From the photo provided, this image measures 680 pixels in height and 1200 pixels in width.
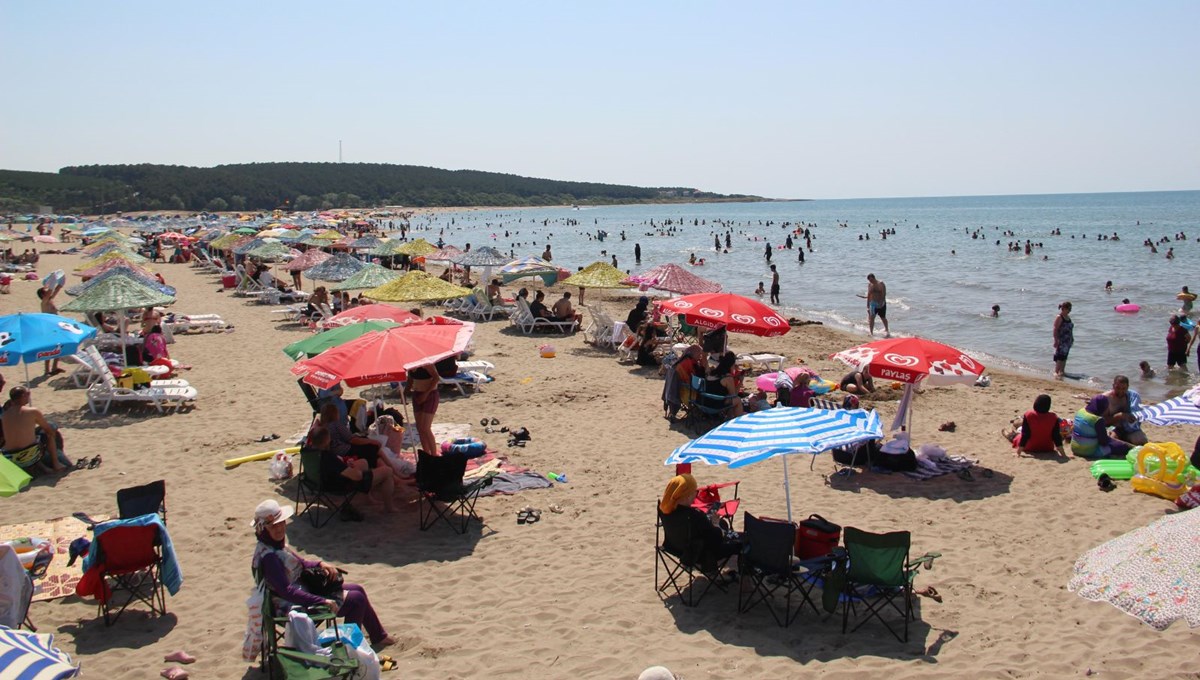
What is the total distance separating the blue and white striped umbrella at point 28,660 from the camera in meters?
3.36

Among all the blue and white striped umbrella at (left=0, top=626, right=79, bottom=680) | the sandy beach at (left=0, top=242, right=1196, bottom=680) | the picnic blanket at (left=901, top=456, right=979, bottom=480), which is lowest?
the sandy beach at (left=0, top=242, right=1196, bottom=680)

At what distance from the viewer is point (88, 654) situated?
4992 millimetres

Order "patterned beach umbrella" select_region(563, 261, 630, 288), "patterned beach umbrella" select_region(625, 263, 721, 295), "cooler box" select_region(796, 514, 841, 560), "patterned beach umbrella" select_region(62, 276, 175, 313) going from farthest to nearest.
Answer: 1. "patterned beach umbrella" select_region(563, 261, 630, 288)
2. "patterned beach umbrella" select_region(625, 263, 721, 295)
3. "patterned beach umbrella" select_region(62, 276, 175, 313)
4. "cooler box" select_region(796, 514, 841, 560)

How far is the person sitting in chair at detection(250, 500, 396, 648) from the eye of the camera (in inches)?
185

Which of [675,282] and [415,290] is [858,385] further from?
[415,290]

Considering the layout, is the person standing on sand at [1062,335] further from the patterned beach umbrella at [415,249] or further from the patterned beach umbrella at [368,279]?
the patterned beach umbrella at [415,249]

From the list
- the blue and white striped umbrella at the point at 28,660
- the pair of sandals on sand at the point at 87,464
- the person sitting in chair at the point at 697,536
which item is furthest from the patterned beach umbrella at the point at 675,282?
the blue and white striped umbrella at the point at 28,660

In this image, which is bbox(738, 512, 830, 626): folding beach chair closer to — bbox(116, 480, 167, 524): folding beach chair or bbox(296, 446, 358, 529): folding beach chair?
bbox(296, 446, 358, 529): folding beach chair

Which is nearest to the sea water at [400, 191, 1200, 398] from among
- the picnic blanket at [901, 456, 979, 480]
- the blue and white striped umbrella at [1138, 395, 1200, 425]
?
the blue and white striped umbrella at [1138, 395, 1200, 425]

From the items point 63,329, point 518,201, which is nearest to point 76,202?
point 518,201

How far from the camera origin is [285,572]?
4.74m

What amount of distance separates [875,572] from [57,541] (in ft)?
20.0

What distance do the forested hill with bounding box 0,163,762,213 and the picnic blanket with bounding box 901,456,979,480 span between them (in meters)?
107

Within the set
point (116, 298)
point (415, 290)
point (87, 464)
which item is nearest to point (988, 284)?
point (415, 290)
